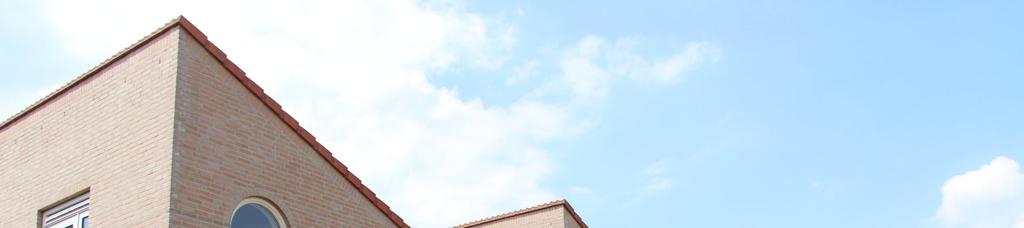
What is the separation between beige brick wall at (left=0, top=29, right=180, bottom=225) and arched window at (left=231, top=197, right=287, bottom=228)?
3.59ft

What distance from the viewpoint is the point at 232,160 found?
1173cm

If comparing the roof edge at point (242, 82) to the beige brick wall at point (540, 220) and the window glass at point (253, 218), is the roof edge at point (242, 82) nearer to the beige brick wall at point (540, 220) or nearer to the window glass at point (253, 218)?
the window glass at point (253, 218)

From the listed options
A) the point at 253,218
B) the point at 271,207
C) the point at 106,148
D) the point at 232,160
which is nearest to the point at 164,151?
the point at 232,160

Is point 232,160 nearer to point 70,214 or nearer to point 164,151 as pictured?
point 164,151

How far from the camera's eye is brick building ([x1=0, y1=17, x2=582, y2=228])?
36.2 feet

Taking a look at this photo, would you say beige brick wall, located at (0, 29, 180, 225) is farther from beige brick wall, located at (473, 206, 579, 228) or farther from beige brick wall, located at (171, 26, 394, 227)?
beige brick wall, located at (473, 206, 579, 228)

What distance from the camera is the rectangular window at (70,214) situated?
1179 cm

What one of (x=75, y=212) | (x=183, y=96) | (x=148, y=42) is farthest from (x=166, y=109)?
(x=75, y=212)

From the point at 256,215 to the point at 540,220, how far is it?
25.5ft

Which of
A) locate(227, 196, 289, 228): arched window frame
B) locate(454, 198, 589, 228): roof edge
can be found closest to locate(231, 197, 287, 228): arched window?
locate(227, 196, 289, 228): arched window frame

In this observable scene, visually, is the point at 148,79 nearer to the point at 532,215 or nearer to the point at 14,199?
the point at 14,199

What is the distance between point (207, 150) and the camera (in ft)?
37.3

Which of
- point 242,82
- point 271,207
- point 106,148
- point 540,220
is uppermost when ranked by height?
point 540,220

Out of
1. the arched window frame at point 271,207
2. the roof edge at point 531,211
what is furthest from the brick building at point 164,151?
the roof edge at point 531,211
